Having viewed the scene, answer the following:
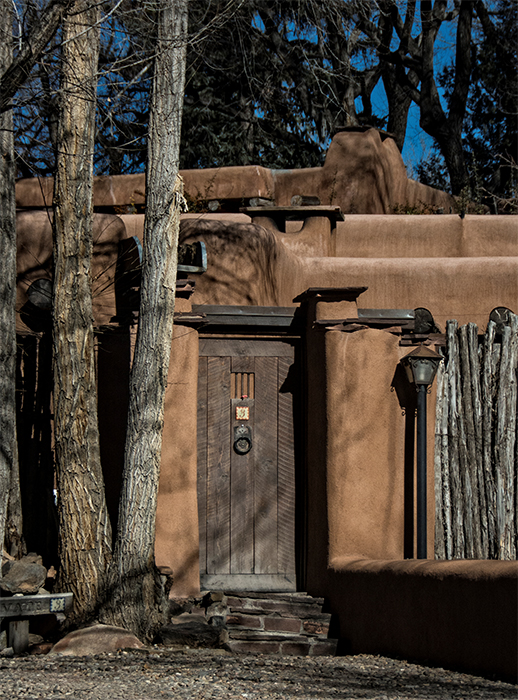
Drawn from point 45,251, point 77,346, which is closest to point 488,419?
point 77,346

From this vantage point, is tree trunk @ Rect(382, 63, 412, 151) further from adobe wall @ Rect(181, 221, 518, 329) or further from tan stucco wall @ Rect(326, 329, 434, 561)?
tan stucco wall @ Rect(326, 329, 434, 561)

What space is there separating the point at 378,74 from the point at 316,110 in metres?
1.75

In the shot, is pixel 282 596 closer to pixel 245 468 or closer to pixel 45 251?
pixel 245 468

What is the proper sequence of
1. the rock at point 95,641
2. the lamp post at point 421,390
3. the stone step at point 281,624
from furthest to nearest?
1. the lamp post at point 421,390
2. the stone step at point 281,624
3. the rock at point 95,641

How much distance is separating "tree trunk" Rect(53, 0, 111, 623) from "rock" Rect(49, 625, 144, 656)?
0.29 meters

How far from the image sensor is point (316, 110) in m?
19.4

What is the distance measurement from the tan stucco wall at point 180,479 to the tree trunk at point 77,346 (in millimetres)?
766

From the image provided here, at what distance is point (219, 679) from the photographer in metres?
4.80

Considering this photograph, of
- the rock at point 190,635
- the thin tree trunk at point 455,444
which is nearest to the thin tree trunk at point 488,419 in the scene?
the thin tree trunk at point 455,444

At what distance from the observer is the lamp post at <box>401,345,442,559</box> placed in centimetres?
675

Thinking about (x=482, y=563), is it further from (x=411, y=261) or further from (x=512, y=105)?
(x=512, y=105)

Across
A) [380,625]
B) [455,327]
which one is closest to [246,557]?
[380,625]

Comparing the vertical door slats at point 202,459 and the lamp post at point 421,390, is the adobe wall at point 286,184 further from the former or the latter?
the lamp post at point 421,390

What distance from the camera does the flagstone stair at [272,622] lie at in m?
6.35
